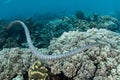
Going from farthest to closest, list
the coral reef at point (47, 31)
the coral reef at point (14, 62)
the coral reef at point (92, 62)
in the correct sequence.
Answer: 1. the coral reef at point (47, 31)
2. the coral reef at point (14, 62)
3. the coral reef at point (92, 62)

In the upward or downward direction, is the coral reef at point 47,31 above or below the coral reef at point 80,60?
above

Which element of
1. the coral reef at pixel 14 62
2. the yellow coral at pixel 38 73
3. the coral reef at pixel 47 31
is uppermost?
the coral reef at pixel 47 31

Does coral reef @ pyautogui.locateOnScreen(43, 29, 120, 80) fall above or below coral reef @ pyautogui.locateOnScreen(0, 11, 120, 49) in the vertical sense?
below

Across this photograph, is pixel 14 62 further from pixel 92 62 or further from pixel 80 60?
pixel 92 62

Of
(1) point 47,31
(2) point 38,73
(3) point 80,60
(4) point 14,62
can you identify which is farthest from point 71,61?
(1) point 47,31

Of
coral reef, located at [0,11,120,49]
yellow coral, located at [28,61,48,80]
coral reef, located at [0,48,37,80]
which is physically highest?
coral reef, located at [0,11,120,49]

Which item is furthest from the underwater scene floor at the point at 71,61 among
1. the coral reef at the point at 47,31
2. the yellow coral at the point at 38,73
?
the coral reef at the point at 47,31

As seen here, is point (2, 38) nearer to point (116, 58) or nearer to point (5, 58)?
point (5, 58)

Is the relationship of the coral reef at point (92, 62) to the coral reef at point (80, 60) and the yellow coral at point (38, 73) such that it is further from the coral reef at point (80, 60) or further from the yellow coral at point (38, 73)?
the yellow coral at point (38, 73)

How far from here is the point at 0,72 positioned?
25.2 ft

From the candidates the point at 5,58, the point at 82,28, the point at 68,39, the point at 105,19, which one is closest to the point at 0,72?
the point at 5,58

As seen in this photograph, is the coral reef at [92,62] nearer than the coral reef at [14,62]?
Yes

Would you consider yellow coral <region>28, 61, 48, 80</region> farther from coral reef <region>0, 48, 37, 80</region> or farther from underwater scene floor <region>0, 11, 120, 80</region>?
coral reef <region>0, 48, 37, 80</region>

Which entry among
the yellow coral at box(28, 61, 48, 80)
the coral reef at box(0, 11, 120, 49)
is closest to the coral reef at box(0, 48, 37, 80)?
the yellow coral at box(28, 61, 48, 80)
